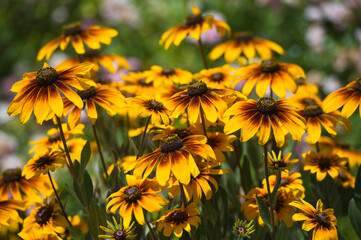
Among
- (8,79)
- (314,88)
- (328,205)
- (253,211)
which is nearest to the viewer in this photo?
(253,211)

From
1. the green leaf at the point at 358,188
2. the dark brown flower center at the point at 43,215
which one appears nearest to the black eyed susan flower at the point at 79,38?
the dark brown flower center at the point at 43,215

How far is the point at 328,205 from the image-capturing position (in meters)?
1.17

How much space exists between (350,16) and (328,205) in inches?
111

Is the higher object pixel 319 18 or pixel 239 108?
pixel 239 108

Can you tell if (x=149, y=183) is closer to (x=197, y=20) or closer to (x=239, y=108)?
(x=239, y=108)

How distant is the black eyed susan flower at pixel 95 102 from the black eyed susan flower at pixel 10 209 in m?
0.29

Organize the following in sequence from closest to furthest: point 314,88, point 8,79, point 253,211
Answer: point 253,211, point 314,88, point 8,79

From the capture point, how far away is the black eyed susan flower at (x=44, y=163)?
1.05 meters

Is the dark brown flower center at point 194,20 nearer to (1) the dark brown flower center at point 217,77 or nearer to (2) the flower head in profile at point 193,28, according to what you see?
(2) the flower head in profile at point 193,28

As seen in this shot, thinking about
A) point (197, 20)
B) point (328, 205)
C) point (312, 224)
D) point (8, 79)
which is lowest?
point (8, 79)

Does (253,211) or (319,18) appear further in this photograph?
(319,18)

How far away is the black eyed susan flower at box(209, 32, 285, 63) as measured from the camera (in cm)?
143

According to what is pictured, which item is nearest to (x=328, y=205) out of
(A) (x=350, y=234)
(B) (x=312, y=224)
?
(A) (x=350, y=234)

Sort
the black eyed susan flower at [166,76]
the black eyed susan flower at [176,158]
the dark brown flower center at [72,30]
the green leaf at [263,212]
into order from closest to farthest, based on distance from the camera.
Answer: the black eyed susan flower at [176,158] < the green leaf at [263,212] < the black eyed susan flower at [166,76] < the dark brown flower center at [72,30]
